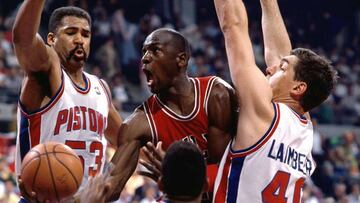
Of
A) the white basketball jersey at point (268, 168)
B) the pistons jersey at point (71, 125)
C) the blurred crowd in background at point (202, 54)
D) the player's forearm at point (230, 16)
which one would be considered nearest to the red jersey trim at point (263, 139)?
the white basketball jersey at point (268, 168)

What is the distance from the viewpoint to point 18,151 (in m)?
5.58

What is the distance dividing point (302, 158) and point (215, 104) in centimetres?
59

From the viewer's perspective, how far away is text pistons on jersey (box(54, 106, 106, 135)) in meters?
5.47

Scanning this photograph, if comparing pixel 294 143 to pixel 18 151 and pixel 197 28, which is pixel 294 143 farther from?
pixel 197 28

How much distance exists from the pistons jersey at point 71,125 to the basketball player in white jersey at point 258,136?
4.15ft

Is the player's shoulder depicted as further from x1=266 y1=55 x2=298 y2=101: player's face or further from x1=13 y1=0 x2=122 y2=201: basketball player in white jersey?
x1=13 y1=0 x2=122 y2=201: basketball player in white jersey

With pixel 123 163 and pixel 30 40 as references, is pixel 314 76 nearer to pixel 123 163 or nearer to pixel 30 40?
pixel 123 163

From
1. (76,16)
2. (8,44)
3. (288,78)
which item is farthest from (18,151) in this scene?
(8,44)

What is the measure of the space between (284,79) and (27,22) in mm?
1603

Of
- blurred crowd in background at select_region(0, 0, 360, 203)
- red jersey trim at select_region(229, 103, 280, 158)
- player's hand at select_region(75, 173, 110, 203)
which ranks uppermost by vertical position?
player's hand at select_region(75, 173, 110, 203)

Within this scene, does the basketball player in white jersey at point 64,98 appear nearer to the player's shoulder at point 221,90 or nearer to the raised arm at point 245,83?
the player's shoulder at point 221,90

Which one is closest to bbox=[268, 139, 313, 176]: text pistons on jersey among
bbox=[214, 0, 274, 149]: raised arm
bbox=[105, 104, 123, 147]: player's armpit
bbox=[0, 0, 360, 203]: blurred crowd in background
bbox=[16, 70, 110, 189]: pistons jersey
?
bbox=[214, 0, 274, 149]: raised arm

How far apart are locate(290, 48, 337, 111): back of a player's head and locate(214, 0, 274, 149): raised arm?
38cm

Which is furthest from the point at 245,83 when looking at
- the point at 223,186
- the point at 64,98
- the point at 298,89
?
the point at 64,98
